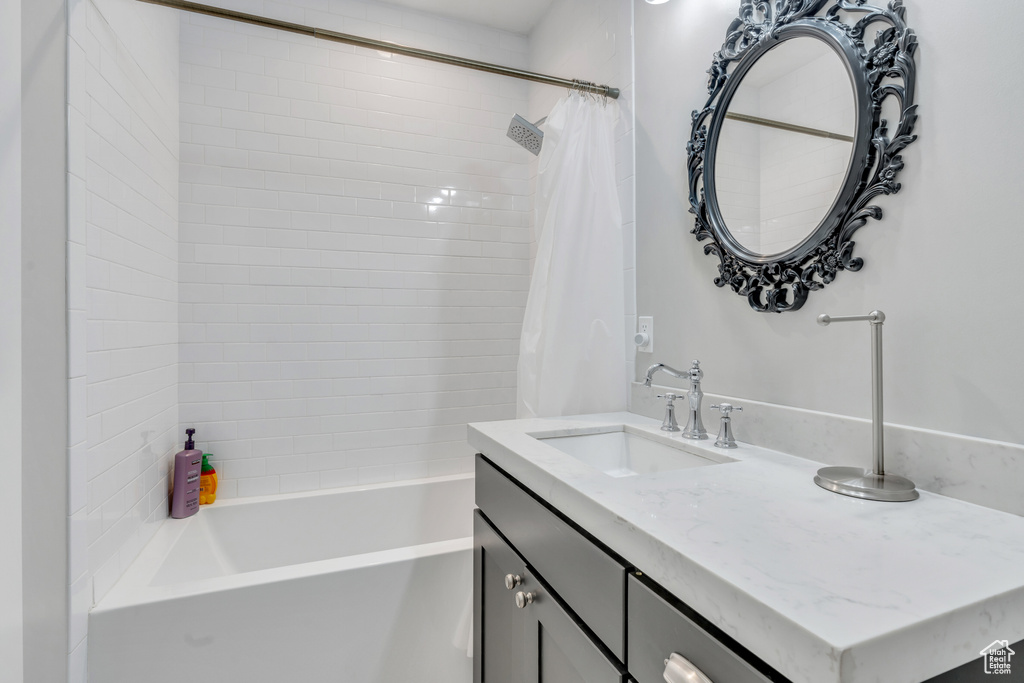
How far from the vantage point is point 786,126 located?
3.52ft

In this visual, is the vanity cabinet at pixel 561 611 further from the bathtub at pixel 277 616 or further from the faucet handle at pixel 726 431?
the faucet handle at pixel 726 431

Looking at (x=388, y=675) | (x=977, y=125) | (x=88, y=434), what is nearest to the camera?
(x=977, y=125)

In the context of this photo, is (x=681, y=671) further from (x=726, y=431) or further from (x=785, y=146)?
(x=785, y=146)

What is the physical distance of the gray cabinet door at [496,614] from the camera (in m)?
1.02

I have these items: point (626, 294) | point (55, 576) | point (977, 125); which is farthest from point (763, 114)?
point (55, 576)

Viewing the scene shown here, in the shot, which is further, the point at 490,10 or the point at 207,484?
the point at 490,10

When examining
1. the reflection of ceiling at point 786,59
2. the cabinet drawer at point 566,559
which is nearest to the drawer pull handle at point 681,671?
the cabinet drawer at point 566,559

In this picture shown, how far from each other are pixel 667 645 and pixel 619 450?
0.75 metres

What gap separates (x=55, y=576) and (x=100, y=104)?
1.20m

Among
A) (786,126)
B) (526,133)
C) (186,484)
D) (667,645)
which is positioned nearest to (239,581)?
(186,484)

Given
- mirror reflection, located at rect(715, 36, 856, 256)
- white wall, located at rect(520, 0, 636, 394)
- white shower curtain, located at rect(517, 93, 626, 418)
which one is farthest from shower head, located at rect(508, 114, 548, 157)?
mirror reflection, located at rect(715, 36, 856, 256)

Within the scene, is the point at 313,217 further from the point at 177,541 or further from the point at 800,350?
the point at 800,350

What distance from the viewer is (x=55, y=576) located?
1131 mm

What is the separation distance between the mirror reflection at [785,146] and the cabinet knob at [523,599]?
896 mm
